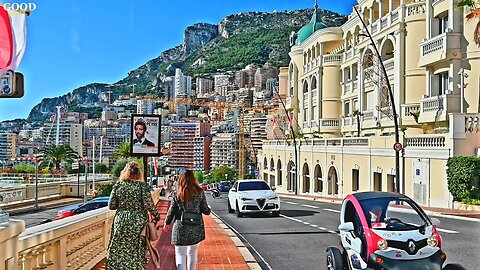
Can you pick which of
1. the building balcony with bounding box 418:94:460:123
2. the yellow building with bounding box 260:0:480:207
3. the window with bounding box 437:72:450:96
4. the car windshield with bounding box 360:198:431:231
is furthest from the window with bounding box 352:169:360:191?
the car windshield with bounding box 360:198:431:231

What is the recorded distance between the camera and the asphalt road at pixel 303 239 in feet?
37.1

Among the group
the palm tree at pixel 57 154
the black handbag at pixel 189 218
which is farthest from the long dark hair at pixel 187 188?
the palm tree at pixel 57 154

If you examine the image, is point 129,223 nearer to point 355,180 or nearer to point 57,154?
point 355,180

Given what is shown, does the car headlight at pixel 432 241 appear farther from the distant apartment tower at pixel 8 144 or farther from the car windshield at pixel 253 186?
the distant apartment tower at pixel 8 144

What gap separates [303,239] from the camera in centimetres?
1467

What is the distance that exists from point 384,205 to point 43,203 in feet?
150

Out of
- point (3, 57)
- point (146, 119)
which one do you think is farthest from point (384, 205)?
point (146, 119)

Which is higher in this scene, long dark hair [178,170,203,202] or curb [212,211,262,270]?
long dark hair [178,170,203,202]

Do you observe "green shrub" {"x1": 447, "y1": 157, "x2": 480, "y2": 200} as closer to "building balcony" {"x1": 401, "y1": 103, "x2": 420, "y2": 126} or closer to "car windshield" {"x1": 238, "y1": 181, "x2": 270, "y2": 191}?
"car windshield" {"x1": 238, "y1": 181, "x2": 270, "y2": 191}

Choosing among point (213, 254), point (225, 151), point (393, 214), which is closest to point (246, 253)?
point (213, 254)

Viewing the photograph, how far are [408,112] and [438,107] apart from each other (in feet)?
17.9

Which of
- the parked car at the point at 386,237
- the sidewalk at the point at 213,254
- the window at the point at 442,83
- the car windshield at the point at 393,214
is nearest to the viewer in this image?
the parked car at the point at 386,237

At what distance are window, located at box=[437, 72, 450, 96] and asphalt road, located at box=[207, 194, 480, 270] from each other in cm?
1382

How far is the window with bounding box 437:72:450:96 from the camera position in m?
31.6
